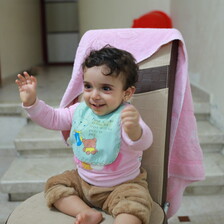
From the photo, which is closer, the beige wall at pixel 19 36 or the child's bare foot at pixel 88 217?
the child's bare foot at pixel 88 217

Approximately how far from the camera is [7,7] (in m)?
3.50

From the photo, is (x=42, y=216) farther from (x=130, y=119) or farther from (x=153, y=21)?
(x=153, y=21)

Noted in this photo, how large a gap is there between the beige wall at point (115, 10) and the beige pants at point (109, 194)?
103 inches

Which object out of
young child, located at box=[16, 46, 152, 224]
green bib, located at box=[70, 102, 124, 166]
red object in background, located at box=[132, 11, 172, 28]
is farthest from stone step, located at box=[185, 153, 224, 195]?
red object in background, located at box=[132, 11, 172, 28]

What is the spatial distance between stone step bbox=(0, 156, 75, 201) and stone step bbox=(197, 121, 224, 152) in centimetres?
89

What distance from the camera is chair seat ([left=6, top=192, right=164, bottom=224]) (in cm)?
83

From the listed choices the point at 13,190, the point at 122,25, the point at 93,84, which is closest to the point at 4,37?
the point at 122,25

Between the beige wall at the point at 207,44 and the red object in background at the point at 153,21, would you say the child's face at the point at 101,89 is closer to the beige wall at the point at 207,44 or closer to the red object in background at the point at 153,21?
the beige wall at the point at 207,44

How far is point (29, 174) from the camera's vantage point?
176cm

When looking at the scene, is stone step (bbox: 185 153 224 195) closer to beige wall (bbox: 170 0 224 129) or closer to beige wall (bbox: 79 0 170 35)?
beige wall (bbox: 170 0 224 129)

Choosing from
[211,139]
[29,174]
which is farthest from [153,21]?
[29,174]

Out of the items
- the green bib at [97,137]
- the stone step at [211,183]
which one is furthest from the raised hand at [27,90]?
the stone step at [211,183]

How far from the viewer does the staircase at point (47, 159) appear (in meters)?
1.70

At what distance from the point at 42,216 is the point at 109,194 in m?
0.21
